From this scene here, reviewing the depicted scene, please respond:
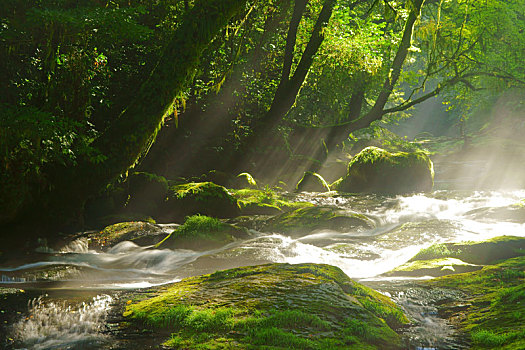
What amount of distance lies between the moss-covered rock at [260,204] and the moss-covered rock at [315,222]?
4.40ft

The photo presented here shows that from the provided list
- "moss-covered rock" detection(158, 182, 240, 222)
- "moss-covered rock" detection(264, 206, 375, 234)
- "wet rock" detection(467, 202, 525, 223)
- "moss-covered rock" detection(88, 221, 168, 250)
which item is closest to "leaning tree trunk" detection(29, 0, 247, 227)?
"moss-covered rock" detection(88, 221, 168, 250)

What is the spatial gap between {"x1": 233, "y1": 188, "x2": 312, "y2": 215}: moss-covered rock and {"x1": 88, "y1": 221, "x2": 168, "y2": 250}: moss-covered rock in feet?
10.6

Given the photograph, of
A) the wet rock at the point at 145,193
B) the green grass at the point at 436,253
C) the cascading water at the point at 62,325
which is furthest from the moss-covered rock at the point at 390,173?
the cascading water at the point at 62,325

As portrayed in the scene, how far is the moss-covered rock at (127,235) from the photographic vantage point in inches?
375

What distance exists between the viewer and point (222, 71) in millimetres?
14578

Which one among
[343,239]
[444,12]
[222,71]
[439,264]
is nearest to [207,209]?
[343,239]

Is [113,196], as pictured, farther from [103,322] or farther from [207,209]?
[103,322]

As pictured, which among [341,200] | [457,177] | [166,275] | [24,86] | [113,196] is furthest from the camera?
[457,177]

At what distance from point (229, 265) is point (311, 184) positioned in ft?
36.8

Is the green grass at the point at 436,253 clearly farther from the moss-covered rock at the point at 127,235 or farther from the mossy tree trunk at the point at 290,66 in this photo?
the mossy tree trunk at the point at 290,66

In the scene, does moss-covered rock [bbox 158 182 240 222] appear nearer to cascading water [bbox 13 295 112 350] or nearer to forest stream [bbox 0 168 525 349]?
forest stream [bbox 0 168 525 349]

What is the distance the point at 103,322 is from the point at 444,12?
1056 inches

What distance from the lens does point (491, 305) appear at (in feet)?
14.8

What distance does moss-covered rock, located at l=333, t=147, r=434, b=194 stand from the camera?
57.4 ft
